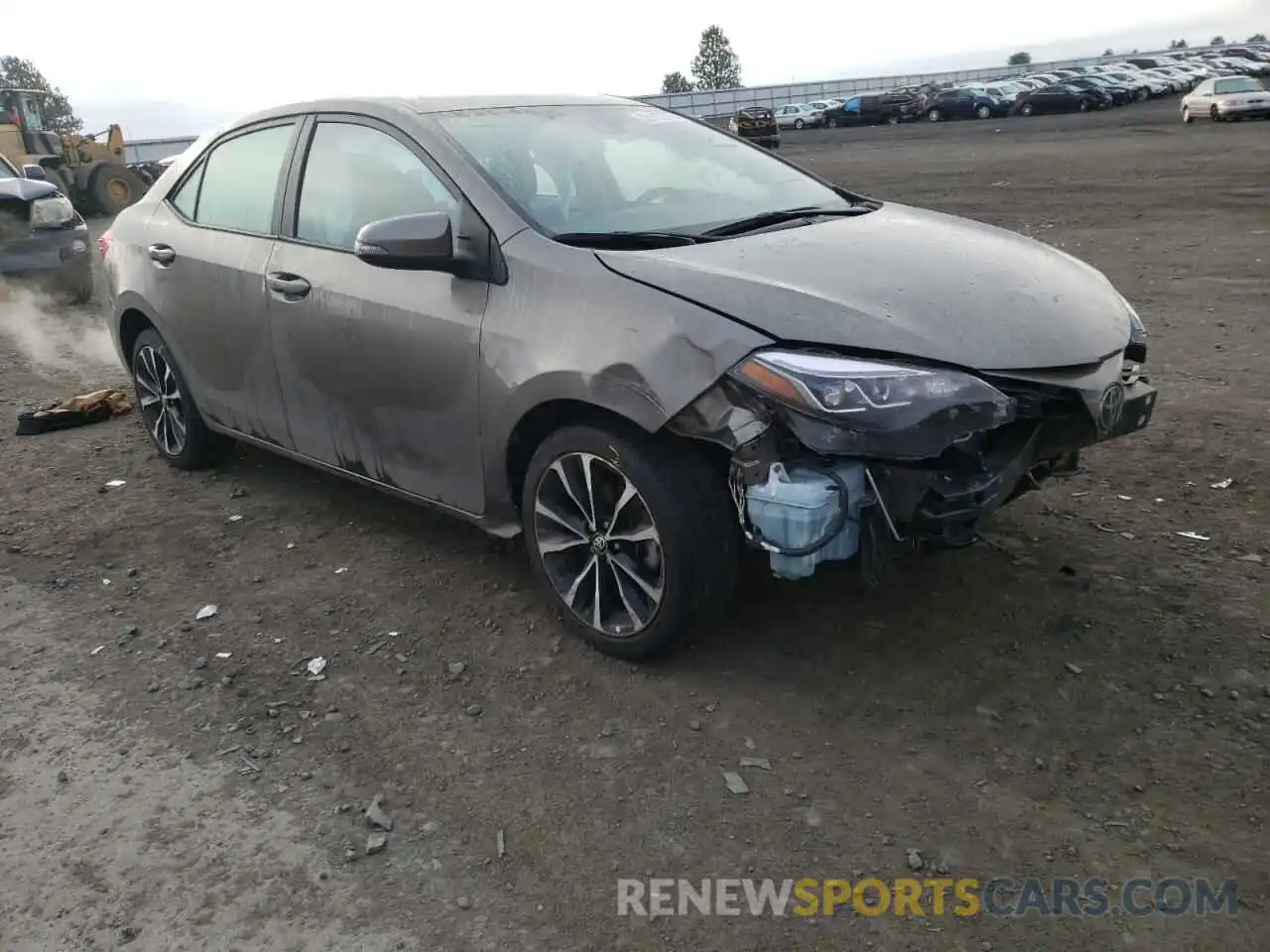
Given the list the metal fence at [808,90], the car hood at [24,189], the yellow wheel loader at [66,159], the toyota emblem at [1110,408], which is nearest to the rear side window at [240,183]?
the toyota emblem at [1110,408]

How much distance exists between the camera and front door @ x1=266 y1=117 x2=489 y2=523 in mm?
3773

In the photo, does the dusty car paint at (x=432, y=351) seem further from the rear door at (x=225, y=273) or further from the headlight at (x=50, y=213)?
the headlight at (x=50, y=213)

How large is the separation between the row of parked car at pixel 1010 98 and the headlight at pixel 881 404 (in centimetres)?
4005

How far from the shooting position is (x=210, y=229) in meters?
4.95

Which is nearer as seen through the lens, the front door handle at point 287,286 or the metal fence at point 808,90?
the front door handle at point 287,286

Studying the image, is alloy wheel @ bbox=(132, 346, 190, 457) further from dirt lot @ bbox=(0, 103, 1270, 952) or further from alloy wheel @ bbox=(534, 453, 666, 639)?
alloy wheel @ bbox=(534, 453, 666, 639)

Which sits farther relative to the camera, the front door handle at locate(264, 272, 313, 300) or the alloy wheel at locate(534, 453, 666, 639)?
the front door handle at locate(264, 272, 313, 300)

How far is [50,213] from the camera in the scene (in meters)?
11.1

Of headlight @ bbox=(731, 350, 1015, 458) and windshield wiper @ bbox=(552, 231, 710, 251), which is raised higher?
windshield wiper @ bbox=(552, 231, 710, 251)

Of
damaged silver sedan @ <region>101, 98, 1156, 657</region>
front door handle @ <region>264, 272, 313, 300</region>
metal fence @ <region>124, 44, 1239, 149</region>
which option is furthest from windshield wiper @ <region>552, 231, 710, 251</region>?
metal fence @ <region>124, 44, 1239, 149</region>

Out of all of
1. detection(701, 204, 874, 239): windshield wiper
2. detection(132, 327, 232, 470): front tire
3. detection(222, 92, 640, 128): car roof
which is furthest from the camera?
detection(132, 327, 232, 470): front tire

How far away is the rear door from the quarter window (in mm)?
234

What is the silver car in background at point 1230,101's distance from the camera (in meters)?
32.5

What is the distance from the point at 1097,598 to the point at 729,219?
184 cm
